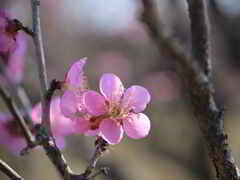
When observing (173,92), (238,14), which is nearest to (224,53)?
(238,14)

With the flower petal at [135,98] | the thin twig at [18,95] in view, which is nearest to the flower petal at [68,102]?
the flower petal at [135,98]

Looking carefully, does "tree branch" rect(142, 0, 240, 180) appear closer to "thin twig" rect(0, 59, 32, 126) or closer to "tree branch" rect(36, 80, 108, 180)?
"tree branch" rect(36, 80, 108, 180)

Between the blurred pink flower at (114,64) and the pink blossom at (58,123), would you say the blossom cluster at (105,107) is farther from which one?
the blurred pink flower at (114,64)

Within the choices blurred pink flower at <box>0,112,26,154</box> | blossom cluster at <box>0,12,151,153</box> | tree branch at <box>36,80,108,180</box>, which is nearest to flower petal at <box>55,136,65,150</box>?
blurred pink flower at <box>0,112,26,154</box>

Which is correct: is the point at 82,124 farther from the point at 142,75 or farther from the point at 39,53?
the point at 142,75

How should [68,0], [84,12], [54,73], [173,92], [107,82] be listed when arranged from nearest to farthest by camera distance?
[107,82] → [54,73] → [173,92] → [84,12] → [68,0]

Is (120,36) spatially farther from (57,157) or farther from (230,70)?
(57,157)
